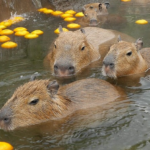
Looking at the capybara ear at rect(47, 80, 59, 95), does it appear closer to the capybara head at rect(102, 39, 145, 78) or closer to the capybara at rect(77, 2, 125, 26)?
the capybara head at rect(102, 39, 145, 78)

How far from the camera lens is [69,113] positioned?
4.98m

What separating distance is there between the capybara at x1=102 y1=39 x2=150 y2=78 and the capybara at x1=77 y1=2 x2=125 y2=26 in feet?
11.1

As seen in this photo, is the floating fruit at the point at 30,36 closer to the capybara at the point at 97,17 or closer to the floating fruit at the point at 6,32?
the floating fruit at the point at 6,32

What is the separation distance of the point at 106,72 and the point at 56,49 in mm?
1155

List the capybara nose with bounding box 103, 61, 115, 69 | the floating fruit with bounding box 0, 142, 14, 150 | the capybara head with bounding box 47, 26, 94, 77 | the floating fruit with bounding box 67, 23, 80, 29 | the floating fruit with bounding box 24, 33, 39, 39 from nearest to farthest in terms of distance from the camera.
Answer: the floating fruit with bounding box 0, 142, 14, 150 < the capybara nose with bounding box 103, 61, 115, 69 < the capybara head with bounding box 47, 26, 94, 77 < the floating fruit with bounding box 24, 33, 39, 39 < the floating fruit with bounding box 67, 23, 80, 29

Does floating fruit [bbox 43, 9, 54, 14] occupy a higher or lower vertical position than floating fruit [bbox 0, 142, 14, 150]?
higher

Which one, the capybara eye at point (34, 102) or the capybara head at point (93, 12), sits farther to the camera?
the capybara head at point (93, 12)

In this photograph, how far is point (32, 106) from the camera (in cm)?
463

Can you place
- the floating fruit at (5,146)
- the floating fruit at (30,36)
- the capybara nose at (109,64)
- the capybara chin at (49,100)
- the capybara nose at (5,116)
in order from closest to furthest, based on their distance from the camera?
the floating fruit at (5,146) → the capybara nose at (5,116) → the capybara chin at (49,100) → the capybara nose at (109,64) → the floating fruit at (30,36)

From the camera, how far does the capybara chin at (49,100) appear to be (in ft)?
14.7

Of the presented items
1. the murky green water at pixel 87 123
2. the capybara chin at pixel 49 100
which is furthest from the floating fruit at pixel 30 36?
the capybara chin at pixel 49 100

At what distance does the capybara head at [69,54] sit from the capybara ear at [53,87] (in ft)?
4.14

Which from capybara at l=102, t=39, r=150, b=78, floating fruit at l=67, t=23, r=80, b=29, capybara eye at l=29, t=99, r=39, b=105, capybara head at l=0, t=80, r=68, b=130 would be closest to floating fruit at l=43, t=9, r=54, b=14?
floating fruit at l=67, t=23, r=80, b=29

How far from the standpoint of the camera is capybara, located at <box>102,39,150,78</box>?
604 centimetres
